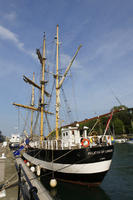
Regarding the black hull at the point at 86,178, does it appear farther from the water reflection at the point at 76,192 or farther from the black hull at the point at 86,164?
the water reflection at the point at 76,192

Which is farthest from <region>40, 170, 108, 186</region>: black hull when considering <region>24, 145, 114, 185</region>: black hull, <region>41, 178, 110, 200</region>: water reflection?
A: <region>41, 178, 110, 200</region>: water reflection

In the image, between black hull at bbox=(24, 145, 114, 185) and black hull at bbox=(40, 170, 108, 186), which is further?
black hull at bbox=(40, 170, 108, 186)

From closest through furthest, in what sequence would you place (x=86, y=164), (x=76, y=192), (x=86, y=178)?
1. (x=76, y=192)
2. (x=86, y=164)
3. (x=86, y=178)

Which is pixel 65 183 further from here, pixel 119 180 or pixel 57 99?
pixel 57 99

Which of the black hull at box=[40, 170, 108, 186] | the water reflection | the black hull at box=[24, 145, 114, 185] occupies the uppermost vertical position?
the black hull at box=[24, 145, 114, 185]

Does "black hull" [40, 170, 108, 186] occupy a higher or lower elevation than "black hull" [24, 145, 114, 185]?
lower

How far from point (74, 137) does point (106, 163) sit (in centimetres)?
379

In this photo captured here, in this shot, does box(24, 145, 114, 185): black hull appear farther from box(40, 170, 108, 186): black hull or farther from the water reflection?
the water reflection

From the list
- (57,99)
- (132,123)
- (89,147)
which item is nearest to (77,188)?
(89,147)

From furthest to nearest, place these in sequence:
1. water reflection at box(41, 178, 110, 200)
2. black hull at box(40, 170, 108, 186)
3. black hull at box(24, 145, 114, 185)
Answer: black hull at box(40, 170, 108, 186)
black hull at box(24, 145, 114, 185)
water reflection at box(41, 178, 110, 200)

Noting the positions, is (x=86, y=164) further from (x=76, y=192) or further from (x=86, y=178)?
(x=76, y=192)

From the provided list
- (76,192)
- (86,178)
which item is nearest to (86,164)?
(86,178)

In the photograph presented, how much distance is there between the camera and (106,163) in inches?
455

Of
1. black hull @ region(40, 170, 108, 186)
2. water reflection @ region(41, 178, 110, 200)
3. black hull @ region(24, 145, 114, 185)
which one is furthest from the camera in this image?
black hull @ region(40, 170, 108, 186)
